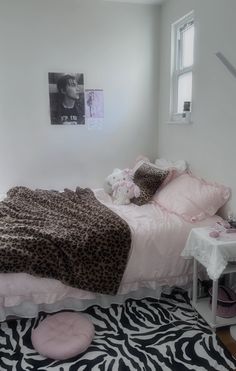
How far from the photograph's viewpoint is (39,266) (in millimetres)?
1844

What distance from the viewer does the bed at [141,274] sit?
1.88 meters

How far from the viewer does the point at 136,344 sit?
1779mm

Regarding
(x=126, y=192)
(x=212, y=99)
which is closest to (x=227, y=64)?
(x=212, y=99)

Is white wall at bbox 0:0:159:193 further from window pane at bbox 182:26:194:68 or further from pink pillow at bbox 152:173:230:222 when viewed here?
pink pillow at bbox 152:173:230:222

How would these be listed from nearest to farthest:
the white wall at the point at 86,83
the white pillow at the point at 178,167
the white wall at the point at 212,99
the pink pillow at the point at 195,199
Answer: the white wall at the point at 212,99 → the pink pillow at the point at 195,199 → the white pillow at the point at 178,167 → the white wall at the point at 86,83

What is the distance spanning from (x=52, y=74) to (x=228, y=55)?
5.83 feet

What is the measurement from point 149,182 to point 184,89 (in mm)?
1042

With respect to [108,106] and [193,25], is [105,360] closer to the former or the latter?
[108,106]

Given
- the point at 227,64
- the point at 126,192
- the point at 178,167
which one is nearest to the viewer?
the point at 227,64

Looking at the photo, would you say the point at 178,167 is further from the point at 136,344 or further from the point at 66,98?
the point at 136,344

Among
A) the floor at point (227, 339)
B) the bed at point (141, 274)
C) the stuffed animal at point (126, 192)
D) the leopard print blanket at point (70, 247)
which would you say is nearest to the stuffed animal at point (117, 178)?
the stuffed animal at point (126, 192)

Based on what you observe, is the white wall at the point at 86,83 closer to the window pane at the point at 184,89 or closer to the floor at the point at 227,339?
the window pane at the point at 184,89

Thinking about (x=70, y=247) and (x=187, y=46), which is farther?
(x=187, y=46)

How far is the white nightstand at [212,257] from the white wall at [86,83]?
5.60ft
